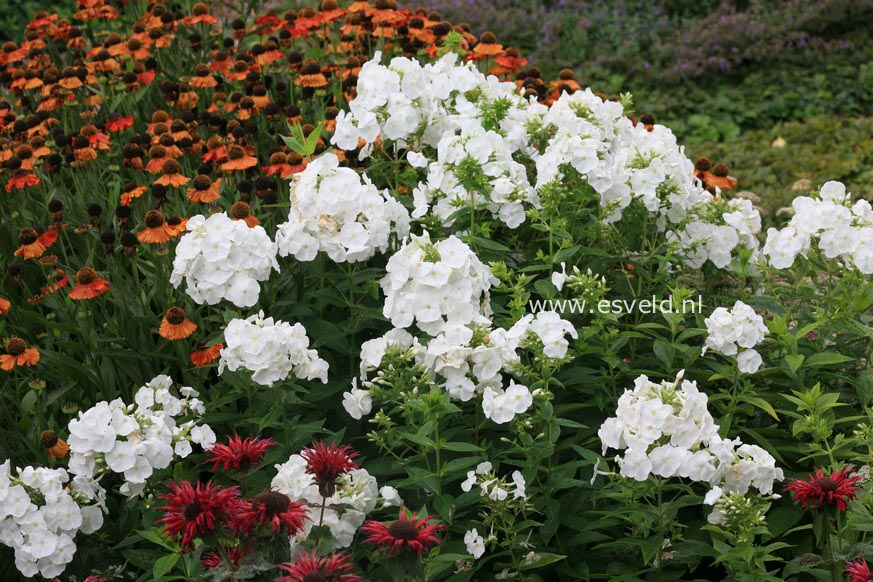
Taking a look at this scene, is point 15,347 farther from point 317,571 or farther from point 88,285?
point 317,571

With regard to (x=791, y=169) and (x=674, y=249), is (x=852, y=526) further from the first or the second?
(x=791, y=169)

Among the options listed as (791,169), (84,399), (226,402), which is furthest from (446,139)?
(791,169)

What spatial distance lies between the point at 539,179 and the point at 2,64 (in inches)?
128

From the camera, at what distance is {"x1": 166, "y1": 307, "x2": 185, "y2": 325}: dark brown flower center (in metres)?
3.02

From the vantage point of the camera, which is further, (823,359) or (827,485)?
(823,359)

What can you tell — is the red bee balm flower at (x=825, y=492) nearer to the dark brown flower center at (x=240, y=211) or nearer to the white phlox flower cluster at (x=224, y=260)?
the white phlox flower cluster at (x=224, y=260)

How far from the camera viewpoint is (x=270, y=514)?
200cm

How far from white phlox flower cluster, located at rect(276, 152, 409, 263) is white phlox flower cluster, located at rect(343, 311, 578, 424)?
335 mm

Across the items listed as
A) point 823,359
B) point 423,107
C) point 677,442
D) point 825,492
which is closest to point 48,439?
point 423,107

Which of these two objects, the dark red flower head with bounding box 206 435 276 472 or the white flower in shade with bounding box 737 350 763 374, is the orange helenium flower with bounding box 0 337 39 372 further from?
the white flower in shade with bounding box 737 350 763 374

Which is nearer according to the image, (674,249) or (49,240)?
(674,249)

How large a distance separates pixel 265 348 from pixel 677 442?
3.20ft

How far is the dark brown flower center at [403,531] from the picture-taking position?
6.53 feet

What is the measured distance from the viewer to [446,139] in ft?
10.1
